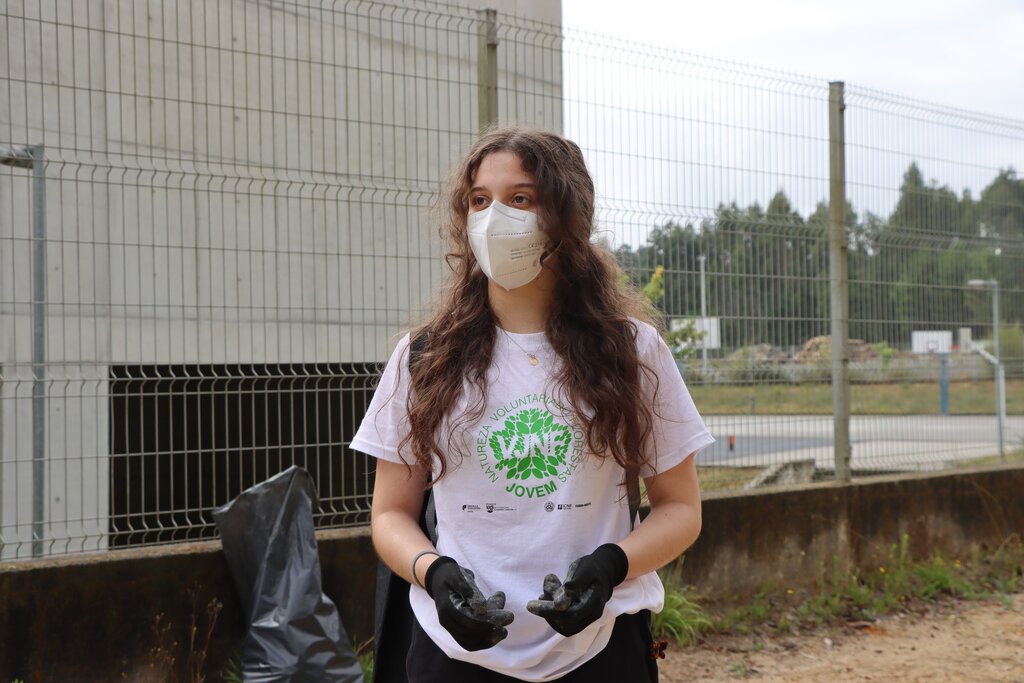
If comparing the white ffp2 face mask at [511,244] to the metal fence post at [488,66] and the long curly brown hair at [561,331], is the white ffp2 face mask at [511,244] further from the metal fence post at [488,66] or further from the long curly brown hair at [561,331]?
the metal fence post at [488,66]

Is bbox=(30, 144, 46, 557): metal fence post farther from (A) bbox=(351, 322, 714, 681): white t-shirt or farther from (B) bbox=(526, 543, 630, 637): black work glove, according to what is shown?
(B) bbox=(526, 543, 630, 637): black work glove

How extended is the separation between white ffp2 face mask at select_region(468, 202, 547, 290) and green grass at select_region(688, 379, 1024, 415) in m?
3.69

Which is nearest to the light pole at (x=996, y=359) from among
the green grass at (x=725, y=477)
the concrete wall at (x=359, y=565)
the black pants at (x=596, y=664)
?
the concrete wall at (x=359, y=565)

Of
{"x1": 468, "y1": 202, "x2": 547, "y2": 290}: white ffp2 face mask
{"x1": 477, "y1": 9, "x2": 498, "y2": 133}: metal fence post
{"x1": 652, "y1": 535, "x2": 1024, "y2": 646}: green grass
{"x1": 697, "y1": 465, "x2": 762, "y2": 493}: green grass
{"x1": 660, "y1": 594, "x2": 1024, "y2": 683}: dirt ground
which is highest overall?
{"x1": 477, "y1": 9, "x2": 498, "y2": 133}: metal fence post

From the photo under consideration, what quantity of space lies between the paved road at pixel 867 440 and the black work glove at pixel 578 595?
3.98 m

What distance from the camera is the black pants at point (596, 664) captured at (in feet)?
5.94

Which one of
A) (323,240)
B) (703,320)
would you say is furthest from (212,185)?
(703,320)

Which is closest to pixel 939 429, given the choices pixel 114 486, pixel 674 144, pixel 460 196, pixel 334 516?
pixel 674 144

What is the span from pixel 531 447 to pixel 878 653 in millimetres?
4294

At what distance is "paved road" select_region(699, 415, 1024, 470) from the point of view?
600cm

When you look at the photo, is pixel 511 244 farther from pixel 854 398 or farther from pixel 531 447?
pixel 854 398

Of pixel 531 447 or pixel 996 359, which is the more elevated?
pixel 996 359

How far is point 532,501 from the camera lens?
1784 millimetres

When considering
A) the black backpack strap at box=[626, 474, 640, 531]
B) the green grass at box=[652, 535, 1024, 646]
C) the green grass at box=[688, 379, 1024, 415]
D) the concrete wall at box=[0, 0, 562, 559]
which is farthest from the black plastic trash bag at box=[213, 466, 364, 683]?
the black backpack strap at box=[626, 474, 640, 531]
